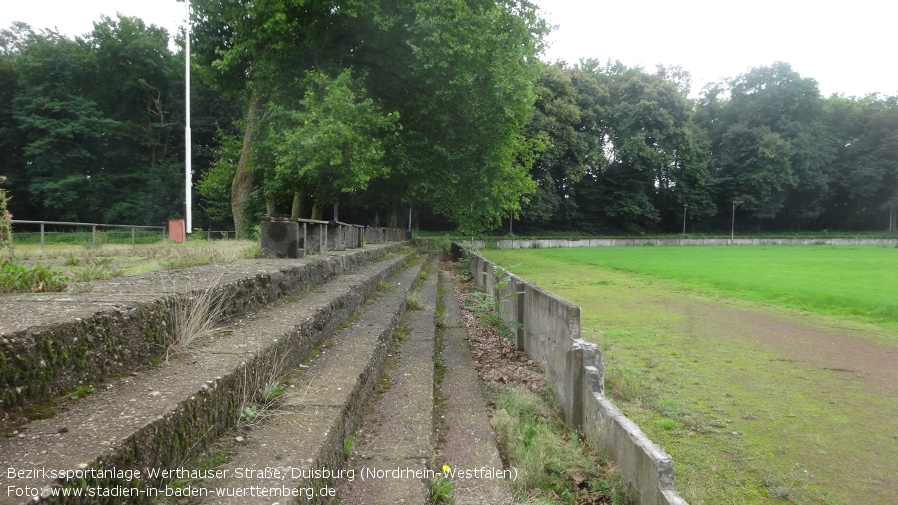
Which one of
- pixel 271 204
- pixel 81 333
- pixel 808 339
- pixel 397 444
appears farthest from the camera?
pixel 271 204

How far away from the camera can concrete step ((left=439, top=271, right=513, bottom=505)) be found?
3086mm

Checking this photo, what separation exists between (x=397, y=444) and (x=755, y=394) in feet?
14.2

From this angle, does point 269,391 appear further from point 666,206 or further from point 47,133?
point 666,206

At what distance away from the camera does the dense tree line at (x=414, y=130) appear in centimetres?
1492

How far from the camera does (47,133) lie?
34312 mm

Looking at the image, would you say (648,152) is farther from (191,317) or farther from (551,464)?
(191,317)

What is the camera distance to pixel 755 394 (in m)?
5.83

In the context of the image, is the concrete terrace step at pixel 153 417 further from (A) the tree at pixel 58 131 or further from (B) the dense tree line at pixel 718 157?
(B) the dense tree line at pixel 718 157

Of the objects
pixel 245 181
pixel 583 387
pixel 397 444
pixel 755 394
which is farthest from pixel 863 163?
pixel 397 444

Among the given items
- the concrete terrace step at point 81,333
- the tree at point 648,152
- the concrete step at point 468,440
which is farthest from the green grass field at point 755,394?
the tree at point 648,152

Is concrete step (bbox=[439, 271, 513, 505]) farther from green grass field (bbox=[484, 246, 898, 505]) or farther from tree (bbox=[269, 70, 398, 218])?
tree (bbox=[269, 70, 398, 218])

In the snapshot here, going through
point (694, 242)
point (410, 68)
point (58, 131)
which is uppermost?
point (58, 131)

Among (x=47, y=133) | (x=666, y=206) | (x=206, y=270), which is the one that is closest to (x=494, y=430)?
(x=206, y=270)

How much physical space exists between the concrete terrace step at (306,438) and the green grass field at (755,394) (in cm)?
227
